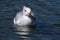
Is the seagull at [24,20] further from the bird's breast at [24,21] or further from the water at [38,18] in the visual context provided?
the water at [38,18]

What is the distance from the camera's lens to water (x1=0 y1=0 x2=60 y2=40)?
15.8 meters

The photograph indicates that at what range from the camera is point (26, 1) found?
830 inches

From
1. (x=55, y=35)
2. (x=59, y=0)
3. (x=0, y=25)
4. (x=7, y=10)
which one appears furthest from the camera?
(x=59, y=0)

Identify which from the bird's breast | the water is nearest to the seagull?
the bird's breast

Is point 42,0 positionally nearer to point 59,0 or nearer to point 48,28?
point 59,0

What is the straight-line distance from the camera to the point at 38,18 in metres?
18.2

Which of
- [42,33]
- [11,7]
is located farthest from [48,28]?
[11,7]

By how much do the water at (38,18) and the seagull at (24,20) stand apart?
270 mm

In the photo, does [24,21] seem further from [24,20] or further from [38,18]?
[38,18]

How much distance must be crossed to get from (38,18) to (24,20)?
2.54ft

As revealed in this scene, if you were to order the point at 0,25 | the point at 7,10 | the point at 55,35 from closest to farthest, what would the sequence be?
the point at 55,35 → the point at 0,25 → the point at 7,10

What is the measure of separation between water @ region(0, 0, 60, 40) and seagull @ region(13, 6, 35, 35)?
270 millimetres

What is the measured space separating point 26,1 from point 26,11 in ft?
12.3

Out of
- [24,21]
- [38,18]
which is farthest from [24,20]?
[38,18]
